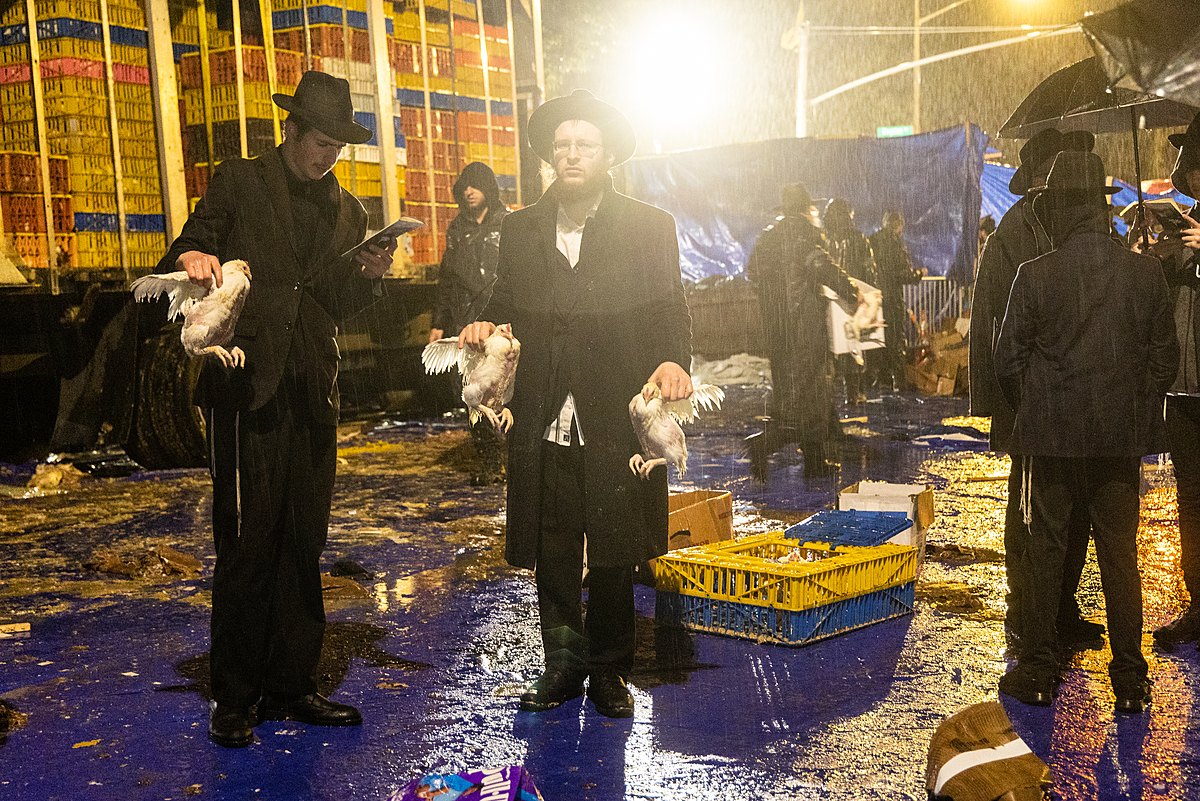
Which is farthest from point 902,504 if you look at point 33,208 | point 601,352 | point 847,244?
point 33,208

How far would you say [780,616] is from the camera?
16.4 feet

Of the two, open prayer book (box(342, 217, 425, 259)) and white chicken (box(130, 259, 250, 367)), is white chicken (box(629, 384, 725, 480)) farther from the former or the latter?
white chicken (box(130, 259, 250, 367))

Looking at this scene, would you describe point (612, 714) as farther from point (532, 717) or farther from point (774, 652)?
point (774, 652)

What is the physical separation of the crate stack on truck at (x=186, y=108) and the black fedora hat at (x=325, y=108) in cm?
659

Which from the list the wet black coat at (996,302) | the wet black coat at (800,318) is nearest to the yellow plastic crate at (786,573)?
the wet black coat at (996,302)

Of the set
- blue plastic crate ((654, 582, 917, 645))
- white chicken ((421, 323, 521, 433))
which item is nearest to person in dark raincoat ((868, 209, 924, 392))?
blue plastic crate ((654, 582, 917, 645))

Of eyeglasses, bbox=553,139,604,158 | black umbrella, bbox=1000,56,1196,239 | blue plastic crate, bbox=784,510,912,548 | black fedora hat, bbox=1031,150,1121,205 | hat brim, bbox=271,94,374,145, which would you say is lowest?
blue plastic crate, bbox=784,510,912,548

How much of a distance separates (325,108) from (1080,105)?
3876 mm

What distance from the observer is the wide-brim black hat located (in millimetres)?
4254

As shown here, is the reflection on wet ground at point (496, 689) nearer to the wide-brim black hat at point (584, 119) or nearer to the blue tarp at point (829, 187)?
the wide-brim black hat at point (584, 119)

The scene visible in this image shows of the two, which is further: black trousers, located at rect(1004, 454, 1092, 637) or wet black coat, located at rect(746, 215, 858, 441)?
wet black coat, located at rect(746, 215, 858, 441)

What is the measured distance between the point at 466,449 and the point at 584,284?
7.07 meters

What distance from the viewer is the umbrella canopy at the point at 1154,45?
4902 mm

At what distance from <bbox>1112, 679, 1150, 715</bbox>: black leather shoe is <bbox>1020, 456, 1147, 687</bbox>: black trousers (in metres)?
0.02
